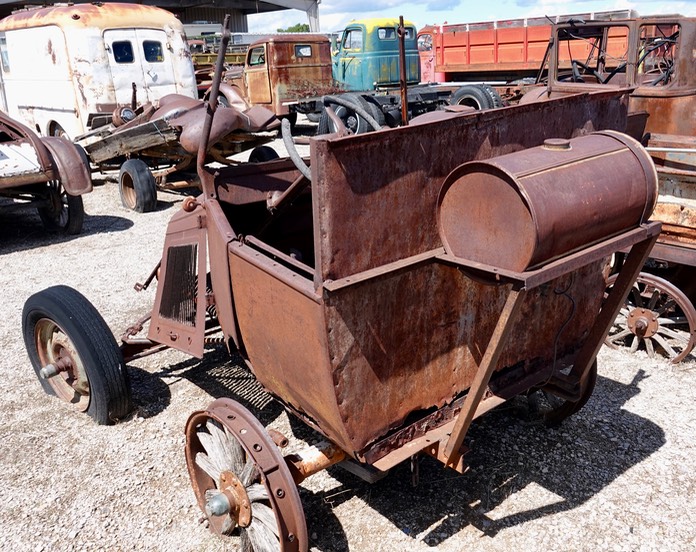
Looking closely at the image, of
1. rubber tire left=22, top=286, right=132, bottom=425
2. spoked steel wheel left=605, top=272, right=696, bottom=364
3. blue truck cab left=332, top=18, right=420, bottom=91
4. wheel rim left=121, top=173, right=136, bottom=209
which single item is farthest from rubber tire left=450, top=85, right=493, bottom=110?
rubber tire left=22, top=286, right=132, bottom=425

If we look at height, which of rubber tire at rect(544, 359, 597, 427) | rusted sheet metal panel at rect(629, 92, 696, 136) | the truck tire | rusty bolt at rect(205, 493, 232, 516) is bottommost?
rubber tire at rect(544, 359, 597, 427)

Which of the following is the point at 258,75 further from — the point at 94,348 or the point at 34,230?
the point at 94,348

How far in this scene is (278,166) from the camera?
12.0 feet

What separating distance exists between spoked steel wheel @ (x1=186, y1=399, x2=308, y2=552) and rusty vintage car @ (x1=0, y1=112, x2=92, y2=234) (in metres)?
5.27

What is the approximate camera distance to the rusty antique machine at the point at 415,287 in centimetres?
213

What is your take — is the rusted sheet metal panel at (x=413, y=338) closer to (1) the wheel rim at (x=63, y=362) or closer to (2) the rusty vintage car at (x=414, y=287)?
(2) the rusty vintage car at (x=414, y=287)

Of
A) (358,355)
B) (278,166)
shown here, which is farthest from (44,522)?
(278,166)

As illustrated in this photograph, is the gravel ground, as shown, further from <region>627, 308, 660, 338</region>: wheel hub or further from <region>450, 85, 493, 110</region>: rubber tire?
<region>450, 85, 493, 110</region>: rubber tire

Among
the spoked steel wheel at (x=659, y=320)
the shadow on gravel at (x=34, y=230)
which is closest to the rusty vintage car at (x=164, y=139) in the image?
the shadow on gravel at (x=34, y=230)

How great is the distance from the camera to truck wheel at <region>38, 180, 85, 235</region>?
7.60 metres

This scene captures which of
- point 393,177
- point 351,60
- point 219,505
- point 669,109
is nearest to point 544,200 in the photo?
point 393,177

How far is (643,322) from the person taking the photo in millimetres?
4320

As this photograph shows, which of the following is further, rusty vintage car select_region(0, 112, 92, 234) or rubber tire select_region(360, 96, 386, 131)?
rubber tire select_region(360, 96, 386, 131)

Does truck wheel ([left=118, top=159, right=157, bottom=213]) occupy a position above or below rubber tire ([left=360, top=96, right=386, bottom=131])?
below
